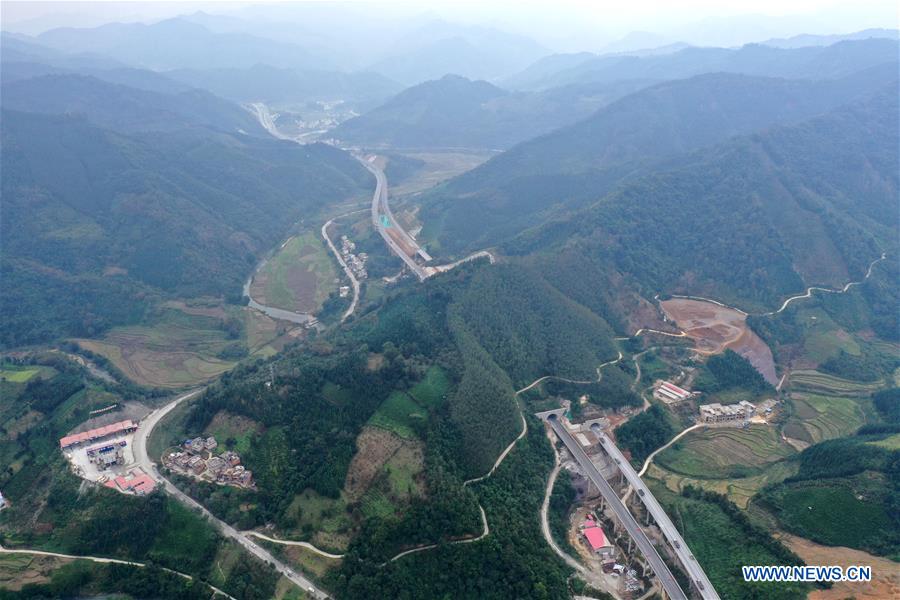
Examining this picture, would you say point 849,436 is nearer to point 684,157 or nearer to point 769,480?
point 769,480

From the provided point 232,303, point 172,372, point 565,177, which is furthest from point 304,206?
point 172,372

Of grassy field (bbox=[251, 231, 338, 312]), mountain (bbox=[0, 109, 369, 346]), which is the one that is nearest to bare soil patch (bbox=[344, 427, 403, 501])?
grassy field (bbox=[251, 231, 338, 312])

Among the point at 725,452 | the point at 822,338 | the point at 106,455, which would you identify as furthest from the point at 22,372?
the point at 822,338

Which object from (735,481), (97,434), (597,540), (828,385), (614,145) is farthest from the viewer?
(614,145)

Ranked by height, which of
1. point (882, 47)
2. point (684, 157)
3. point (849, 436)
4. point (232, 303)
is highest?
point (882, 47)

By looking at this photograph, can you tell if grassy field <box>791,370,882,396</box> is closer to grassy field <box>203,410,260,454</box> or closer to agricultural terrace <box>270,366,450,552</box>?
agricultural terrace <box>270,366,450,552</box>

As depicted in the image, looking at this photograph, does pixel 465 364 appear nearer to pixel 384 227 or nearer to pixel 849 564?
pixel 849 564

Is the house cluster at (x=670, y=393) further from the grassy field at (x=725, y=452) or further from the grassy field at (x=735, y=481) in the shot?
the grassy field at (x=735, y=481)
